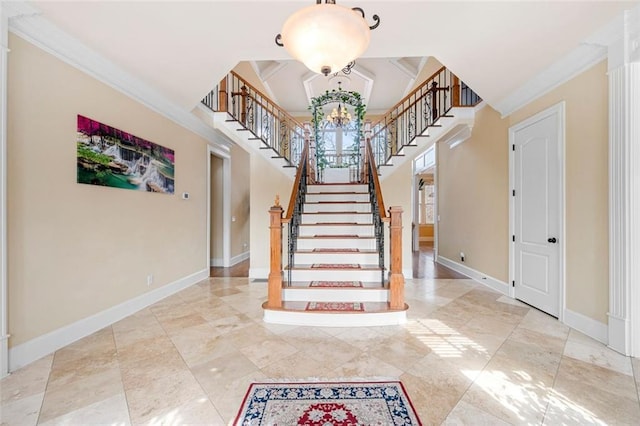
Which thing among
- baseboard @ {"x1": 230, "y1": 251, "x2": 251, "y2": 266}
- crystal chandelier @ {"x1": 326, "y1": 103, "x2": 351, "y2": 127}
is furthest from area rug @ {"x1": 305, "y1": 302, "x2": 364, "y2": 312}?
crystal chandelier @ {"x1": 326, "y1": 103, "x2": 351, "y2": 127}

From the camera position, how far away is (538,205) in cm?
350

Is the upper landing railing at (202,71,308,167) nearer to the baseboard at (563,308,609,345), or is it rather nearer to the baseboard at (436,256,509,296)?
the baseboard at (436,256,509,296)

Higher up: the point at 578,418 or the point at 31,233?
the point at 31,233

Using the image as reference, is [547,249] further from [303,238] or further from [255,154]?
[255,154]

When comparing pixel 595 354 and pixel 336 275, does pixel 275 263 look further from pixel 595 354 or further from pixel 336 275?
pixel 595 354

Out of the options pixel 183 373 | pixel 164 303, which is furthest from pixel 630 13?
pixel 164 303

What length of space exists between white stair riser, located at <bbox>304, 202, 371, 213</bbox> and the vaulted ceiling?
2.45 metres

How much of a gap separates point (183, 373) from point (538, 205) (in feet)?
13.7

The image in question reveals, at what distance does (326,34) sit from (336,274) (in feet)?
9.02

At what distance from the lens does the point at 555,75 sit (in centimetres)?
314

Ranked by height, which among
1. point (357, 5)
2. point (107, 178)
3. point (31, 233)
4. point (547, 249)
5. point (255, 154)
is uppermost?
point (357, 5)

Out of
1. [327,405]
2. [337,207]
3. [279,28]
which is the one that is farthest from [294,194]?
[327,405]

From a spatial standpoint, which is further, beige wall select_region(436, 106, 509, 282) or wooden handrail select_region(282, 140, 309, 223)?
beige wall select_region(436, 106, 509, 282)

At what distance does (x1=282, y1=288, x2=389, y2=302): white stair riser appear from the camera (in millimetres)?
3299
